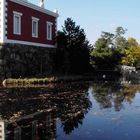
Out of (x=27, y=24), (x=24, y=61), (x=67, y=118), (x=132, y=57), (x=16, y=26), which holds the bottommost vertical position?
(x=67, y=118)

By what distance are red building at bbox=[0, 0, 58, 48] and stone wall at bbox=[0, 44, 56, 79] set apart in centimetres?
48

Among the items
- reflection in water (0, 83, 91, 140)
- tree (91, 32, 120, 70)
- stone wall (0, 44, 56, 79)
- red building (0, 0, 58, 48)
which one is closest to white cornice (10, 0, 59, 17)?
red building (0, 0, 58, 48)

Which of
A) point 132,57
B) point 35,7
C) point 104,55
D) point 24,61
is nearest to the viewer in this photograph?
point 24,61

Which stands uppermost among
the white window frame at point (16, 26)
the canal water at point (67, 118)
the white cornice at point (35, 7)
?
the white cornice at point (35, 7)

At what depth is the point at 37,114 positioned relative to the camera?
1315 cm

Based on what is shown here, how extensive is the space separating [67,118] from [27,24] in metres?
20.6

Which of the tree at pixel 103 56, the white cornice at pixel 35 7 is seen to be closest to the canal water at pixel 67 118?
the white cornice at pixel 35 7

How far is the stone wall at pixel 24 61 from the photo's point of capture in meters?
28.5

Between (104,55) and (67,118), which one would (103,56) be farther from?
(67,118)

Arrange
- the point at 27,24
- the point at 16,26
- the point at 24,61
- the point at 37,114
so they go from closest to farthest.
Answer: the point at 37,114 → the point at 16,26 → the point at 24,61 → the point at 27,24

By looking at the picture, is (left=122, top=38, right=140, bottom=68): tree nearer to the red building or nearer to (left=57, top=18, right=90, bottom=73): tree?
(left=57, top=18, right=90, bottom=73): tree

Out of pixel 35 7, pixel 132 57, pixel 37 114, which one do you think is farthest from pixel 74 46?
pixel 37 114

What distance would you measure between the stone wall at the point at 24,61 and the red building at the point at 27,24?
483mm

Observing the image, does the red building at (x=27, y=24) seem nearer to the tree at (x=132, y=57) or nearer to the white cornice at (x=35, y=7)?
the white cornice at (x=35, y=7)
